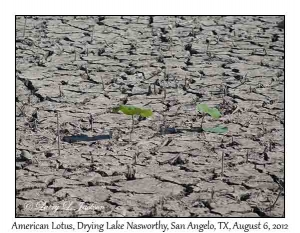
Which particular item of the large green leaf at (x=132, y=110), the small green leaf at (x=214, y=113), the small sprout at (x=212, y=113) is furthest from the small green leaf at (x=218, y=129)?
the large green leaf at (x=132, y=110)

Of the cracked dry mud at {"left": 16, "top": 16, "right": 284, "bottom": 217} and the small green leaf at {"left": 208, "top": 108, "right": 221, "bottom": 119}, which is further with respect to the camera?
the small green leaf at {"left": 208, "top": 108, "right": 221, "bottom": 119}

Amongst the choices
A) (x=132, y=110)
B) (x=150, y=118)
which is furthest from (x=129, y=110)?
(x=150, y=118)

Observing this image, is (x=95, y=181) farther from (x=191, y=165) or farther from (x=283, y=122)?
(x=283, y=122)

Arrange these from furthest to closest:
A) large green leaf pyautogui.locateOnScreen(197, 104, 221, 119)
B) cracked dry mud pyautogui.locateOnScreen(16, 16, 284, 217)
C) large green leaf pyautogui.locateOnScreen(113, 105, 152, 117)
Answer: large green leaf pyautogui.locateOnScreen(197, 104, 221, 119) < large green leaf pyautogui.locateOnScreen(113, 105, 152, 117) < cracked dry mud pyautogui.locateOnScreen(16, 16, 284, 217)

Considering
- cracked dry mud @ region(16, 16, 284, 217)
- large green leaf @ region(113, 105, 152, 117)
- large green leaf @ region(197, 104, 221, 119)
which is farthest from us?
large green leaf @ region(197, 104, 221, 119)

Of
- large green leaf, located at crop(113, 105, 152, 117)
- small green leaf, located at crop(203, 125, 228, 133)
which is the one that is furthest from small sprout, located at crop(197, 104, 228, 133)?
large green leaf, located at crop(113, 105, 152, 117)

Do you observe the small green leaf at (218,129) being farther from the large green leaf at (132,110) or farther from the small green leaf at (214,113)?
the large green leaf at (132,110)

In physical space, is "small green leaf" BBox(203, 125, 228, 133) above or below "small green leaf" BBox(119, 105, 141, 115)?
below

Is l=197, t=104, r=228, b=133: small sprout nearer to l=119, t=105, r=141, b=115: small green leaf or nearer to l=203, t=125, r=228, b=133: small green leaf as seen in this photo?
l=203, t=125, r=228, b=133: small green leaf

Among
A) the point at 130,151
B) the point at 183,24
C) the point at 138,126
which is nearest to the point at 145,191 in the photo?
the point at 130,151
